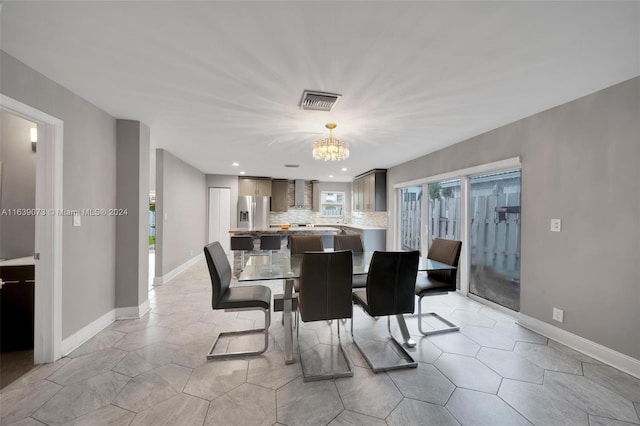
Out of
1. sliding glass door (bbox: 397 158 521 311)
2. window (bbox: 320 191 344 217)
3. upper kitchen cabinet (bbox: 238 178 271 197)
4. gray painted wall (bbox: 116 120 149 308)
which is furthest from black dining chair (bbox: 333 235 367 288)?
window (bbox: 320 191 344 217)

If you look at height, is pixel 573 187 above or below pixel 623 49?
below

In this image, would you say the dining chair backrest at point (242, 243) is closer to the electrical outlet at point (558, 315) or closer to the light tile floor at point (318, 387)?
the light tile floor at point (318, 387)

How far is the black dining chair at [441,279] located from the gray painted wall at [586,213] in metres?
0.88

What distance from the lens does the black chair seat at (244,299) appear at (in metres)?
2.16

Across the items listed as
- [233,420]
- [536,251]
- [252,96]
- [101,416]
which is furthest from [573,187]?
[101,416]

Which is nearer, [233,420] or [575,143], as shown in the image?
[233,420]

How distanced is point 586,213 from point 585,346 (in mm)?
1208

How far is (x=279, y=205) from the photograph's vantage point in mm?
7348

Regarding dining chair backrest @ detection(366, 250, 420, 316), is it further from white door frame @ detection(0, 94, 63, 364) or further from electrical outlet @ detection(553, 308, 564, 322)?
white door frame @ detection(0, 94, 63, 364)

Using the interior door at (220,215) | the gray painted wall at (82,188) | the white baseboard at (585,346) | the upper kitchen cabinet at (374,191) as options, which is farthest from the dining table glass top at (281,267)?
the interior door at (220,215)

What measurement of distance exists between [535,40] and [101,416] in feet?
11.7

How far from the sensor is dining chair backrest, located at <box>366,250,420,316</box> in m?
2.09

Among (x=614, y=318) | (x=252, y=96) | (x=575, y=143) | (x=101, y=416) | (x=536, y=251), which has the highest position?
(x=252, y=96)

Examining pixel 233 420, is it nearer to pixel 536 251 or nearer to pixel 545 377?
pixel 545 377
